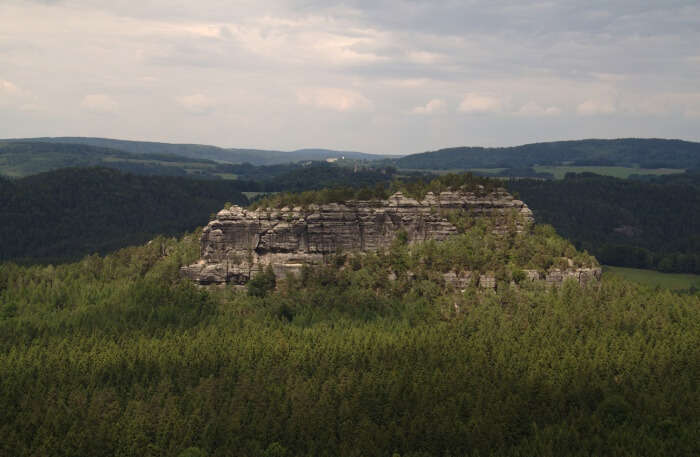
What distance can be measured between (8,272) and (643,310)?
106818mm

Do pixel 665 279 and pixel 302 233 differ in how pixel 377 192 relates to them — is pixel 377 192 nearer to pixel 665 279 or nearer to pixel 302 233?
pixel 302 233

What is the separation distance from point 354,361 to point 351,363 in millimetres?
472

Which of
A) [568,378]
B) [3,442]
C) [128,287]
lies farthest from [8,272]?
[568,378]

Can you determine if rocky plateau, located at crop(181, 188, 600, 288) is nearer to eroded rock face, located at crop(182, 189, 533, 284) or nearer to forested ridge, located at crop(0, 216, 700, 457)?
eroded rock face, located at crop(182, 189, 533, 284)

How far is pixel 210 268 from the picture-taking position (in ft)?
409

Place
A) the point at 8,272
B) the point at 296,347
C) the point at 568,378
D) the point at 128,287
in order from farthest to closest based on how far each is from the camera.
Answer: the point at 8,272 → the point at 128,287 → the point at 296,347 → the point at 568,378

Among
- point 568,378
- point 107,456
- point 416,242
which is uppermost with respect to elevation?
point 416,242

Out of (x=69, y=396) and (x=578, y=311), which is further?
(x=578, y=311)

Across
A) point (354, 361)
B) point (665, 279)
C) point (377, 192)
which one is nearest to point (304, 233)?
point (377, 192)

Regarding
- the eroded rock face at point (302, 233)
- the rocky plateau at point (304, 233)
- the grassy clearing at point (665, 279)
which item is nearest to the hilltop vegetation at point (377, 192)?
the rocky plateau at point (304, 233)

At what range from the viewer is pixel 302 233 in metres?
126

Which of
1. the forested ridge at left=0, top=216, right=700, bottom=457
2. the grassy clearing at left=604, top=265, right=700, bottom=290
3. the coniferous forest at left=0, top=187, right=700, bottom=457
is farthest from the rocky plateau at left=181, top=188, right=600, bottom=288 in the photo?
the grassy clearing at left=604, top=265, right=700, bottom=290

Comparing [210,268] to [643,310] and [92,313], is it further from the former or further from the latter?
[643,310]

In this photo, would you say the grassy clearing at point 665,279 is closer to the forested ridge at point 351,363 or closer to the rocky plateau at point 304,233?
the forested ridge at point 351,363
